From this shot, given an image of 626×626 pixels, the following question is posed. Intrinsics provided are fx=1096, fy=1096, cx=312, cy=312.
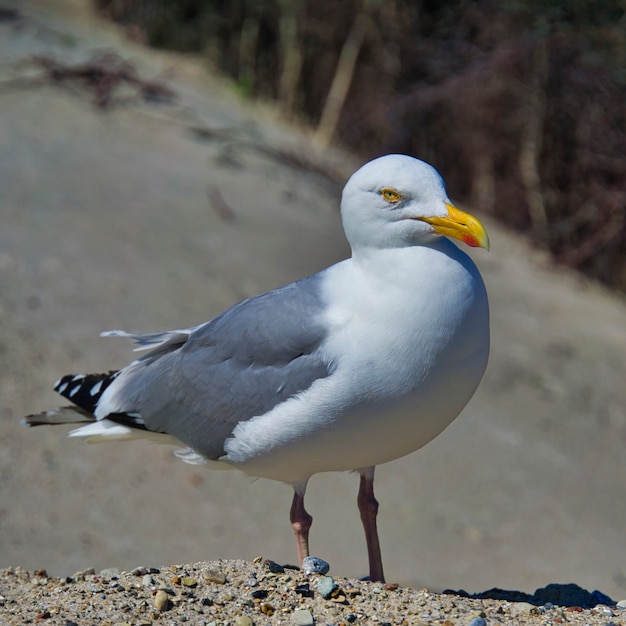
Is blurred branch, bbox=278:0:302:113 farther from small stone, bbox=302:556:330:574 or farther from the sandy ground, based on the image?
small stone, bbox=302:556:330:574

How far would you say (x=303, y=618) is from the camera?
12.5ft

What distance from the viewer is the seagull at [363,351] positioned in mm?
4125

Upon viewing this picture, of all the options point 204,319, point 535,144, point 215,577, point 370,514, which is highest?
point 215,577

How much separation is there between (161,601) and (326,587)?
60 centimetres

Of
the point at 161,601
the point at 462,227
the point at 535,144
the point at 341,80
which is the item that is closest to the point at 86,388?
the point at 161,601

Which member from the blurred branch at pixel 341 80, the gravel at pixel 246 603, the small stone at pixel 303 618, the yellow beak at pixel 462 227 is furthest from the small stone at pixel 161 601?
the blurred branch at pixel 341 80

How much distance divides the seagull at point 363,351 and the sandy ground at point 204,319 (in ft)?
7.67

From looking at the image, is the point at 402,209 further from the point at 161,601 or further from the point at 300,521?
the point at 161,601

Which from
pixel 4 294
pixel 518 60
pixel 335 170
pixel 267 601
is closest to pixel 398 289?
pixel 267 601

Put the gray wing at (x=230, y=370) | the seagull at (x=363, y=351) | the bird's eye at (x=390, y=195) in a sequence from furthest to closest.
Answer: the gray wing at (x=230, y=370), the bird's eye at (x=390, y=195), the seagull at (x=363, y=351)

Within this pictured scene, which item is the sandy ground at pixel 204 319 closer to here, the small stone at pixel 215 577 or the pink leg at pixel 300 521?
the pink leg at pixel 300 521

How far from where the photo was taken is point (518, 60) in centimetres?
1210

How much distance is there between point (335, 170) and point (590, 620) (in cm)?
826

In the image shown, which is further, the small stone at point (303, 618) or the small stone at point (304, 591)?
the small stone at point (304, 591)
